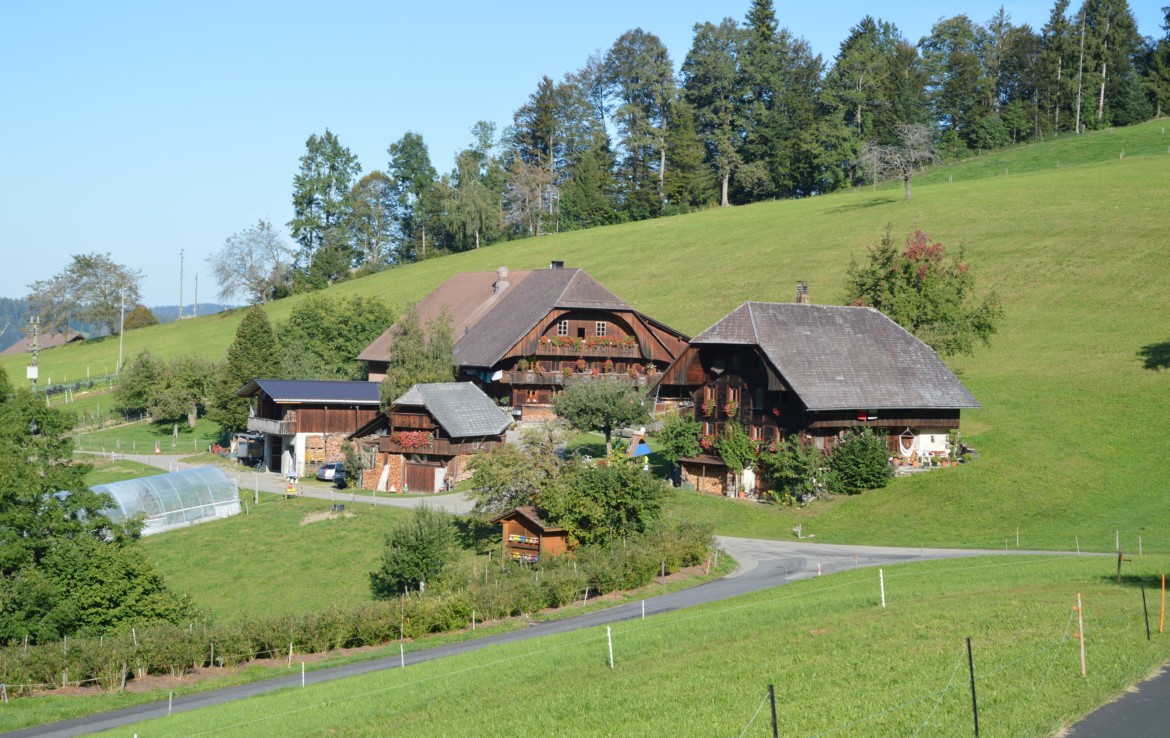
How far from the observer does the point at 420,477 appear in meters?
58.4

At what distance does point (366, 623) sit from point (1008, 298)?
57.8 m

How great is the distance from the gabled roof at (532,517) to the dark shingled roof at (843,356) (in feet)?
47.3

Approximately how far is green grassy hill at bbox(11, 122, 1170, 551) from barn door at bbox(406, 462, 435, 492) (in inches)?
629

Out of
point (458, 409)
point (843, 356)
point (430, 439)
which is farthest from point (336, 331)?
point (843, 356)

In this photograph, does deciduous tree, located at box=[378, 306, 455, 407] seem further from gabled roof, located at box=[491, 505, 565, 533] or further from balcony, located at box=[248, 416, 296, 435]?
gabled roof, located at box=[491, 505, 565, 533]

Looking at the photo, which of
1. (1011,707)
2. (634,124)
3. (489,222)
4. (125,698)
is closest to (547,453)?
(125,698)

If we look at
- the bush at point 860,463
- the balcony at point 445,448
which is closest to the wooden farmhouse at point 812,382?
the bush at point 860,463

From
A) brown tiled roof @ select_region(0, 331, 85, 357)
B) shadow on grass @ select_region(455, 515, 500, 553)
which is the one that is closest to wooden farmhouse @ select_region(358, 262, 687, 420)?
shadow on grass @ select_region(455, 515, 500, 553)

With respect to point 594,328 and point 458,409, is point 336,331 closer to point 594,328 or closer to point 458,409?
point 594,328

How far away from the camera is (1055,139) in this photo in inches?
4970

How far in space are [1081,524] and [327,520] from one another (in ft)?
102

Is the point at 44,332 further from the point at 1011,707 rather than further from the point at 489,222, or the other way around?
the point at 1011,707

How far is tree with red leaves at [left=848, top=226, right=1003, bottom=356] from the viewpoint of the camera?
6197 centimetres

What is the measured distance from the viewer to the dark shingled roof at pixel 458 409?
57597 mm
